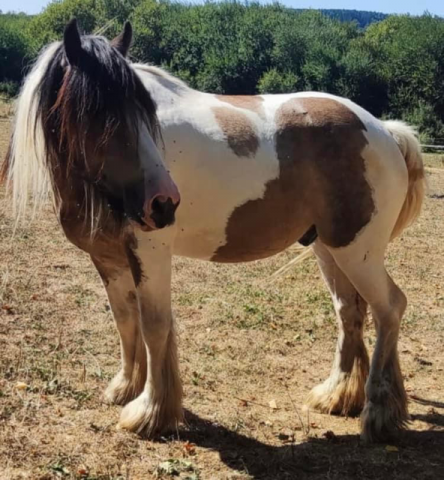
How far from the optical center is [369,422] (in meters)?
3.46

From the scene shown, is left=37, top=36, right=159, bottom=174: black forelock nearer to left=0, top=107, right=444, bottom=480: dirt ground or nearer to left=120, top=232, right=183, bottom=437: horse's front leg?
left=120, top=232, right=183, bottom=437: horse's front leg

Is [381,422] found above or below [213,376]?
above

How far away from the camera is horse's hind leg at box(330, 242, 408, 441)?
3.46 metres

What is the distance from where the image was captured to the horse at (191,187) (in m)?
2.65

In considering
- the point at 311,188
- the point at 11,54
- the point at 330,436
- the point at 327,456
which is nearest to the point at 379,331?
the point at 330,436

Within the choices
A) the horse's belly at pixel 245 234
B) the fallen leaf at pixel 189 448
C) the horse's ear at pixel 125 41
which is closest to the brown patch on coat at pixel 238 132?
the horse's belly at pixel 245 234

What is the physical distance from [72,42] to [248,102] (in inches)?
46.0

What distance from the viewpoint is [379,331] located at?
3582mm

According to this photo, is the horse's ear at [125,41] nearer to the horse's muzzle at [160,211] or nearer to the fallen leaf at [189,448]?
the horse's muzzle at [160,211]

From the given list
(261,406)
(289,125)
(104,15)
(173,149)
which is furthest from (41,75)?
(104,15)

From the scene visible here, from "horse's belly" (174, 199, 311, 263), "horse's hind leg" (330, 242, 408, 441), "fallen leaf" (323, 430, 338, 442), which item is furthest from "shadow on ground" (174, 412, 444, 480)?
"horse's belly" (174, 199, 311, 263)

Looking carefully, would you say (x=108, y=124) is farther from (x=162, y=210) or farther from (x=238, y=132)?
(x=238, y=132)

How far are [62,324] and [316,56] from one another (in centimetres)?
3533

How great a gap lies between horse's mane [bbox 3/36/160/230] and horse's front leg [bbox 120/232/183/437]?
0.46 meters
